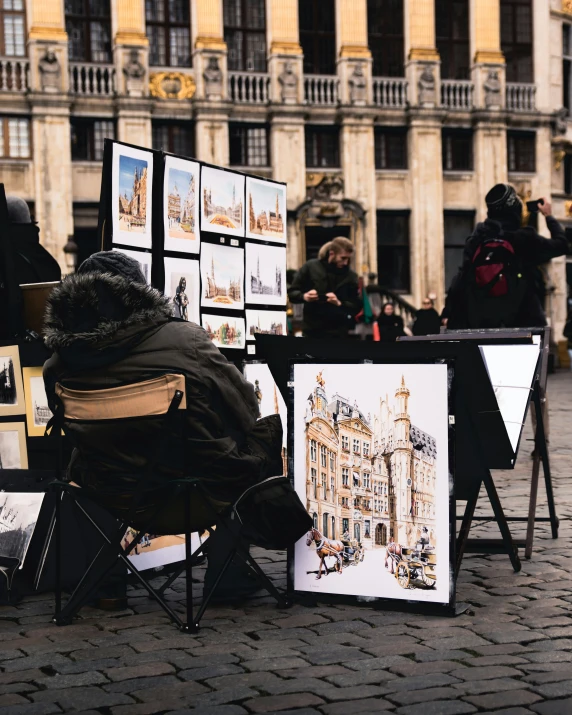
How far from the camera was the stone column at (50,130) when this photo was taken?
31.4m

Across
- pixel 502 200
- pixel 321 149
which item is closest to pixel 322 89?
pixel 321 149

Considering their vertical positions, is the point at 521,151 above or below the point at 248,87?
below

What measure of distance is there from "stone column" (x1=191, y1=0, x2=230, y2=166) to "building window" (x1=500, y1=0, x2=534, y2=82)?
886 centimetres

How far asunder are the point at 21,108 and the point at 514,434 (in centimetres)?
2710

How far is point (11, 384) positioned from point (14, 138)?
86.5ft

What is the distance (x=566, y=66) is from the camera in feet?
125

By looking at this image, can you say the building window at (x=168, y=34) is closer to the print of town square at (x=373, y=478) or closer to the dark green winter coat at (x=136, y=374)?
the print of town square at (x=373, y=478)

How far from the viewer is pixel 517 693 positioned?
4145mm

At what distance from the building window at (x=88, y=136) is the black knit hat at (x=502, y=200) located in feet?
77.8

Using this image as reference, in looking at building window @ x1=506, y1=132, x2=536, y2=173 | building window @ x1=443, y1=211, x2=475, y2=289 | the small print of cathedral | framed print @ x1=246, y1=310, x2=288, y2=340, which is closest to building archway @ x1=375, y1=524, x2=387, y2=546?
the small print of cathedral

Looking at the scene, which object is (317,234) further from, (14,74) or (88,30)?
(14,74)

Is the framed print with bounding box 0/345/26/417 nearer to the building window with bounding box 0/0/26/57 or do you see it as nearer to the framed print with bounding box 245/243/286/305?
the framed print with bounding box 245/243/286/305

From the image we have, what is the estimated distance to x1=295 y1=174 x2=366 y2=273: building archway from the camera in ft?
110

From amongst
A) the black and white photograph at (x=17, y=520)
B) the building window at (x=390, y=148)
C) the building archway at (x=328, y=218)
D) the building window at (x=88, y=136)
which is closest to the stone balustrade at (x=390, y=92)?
the building window at (x=390, y=148)
